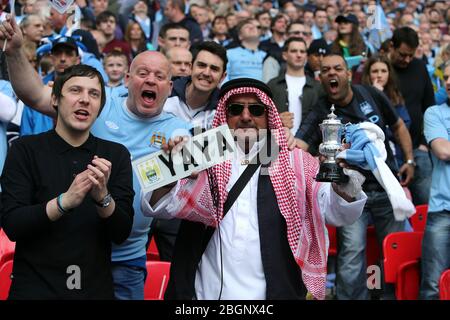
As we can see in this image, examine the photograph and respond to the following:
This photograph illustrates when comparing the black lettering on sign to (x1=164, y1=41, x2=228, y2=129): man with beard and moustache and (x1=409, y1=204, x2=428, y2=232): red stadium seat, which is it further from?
(x1=409, y1=204, x2=428, y2=232): red stadium seat

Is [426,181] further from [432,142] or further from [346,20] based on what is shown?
[346,20]

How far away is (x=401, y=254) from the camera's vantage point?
21.9 feet

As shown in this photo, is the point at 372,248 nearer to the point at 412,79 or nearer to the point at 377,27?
the point at 377,27

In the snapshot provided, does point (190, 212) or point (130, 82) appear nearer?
point (190, 212)

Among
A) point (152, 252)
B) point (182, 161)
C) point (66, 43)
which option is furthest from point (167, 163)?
point (66, 43)

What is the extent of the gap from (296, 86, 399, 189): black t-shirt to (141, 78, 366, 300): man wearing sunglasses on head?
2.64 metres

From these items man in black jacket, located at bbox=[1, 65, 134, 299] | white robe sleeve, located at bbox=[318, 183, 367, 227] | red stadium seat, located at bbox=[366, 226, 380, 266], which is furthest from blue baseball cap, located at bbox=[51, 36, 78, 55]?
white robe sleeve, located at bbox=[318, 183, 367, 227]

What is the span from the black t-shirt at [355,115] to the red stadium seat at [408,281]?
73 centimetres

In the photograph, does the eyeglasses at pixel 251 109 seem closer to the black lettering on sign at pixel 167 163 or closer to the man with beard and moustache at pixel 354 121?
the black lettering on sign at pixel 167 163

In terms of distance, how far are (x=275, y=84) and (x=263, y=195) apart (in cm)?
436

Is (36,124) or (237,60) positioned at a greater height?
(237,60)

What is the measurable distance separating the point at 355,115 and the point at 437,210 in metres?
1.00

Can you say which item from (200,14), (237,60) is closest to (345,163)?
(237,60)

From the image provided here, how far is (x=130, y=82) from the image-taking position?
5176mm
